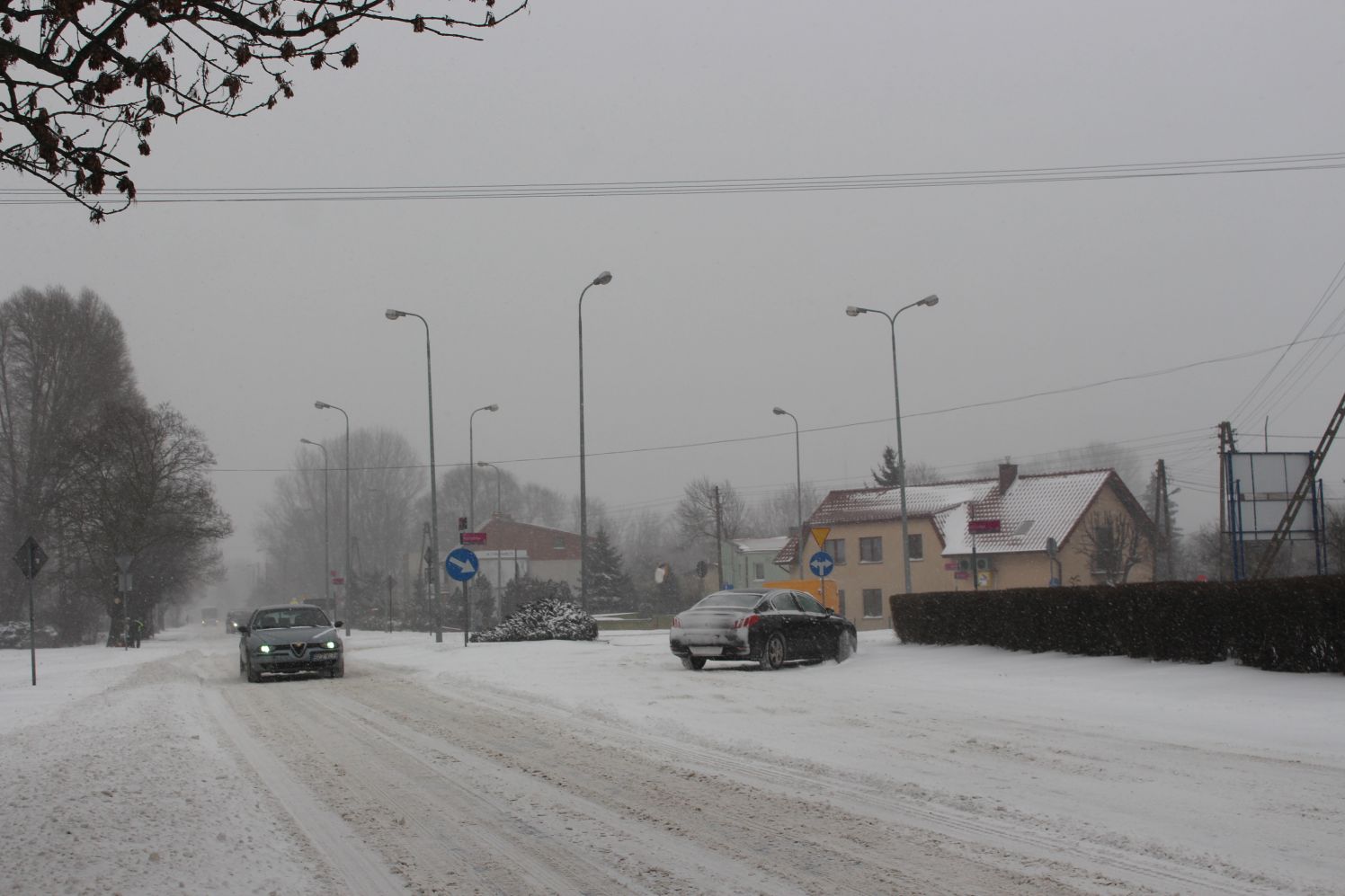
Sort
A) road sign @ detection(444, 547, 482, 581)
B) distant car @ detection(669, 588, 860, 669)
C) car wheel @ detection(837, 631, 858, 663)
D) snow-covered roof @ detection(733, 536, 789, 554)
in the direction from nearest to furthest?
distant car @ detection(669, 588, 860, 669)
car wheel @ detection(837, 631, 858, 663)
road sign @ detection(444, 547, 482, 581)
snow-covered roof @ detection(733, 536, 789, 554)

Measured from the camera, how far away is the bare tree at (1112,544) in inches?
2231

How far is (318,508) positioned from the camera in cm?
11538

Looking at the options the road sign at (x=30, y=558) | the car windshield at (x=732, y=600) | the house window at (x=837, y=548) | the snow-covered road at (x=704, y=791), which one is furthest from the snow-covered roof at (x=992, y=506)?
the snow-covered road at (x=704, y=791)

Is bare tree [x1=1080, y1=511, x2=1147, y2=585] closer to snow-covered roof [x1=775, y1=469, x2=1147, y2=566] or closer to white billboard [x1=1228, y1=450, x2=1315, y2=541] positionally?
snow-covered roof [x1=775, y1=469, x2=1147, y2=566]

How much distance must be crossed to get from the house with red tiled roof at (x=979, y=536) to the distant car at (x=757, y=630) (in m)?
37.7

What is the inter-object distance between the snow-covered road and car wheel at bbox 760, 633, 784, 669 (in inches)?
131

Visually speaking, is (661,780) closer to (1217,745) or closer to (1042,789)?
(1042,789)

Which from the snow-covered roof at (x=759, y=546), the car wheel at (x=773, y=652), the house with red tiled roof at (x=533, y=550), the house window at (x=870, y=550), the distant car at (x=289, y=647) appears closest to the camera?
the car wheel at (x=773, y=652)

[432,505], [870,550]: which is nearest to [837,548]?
[870,550]

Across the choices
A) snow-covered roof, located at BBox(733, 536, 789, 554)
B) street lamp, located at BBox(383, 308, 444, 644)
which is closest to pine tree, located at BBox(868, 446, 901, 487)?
snow-covered roof, located at BBox(733, 536, 789, 554)

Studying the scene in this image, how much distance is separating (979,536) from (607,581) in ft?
95.9

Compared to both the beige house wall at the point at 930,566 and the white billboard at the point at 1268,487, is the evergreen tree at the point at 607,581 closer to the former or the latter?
the beige house wall at the point at 930,566

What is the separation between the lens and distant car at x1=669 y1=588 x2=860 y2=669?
2050 cm

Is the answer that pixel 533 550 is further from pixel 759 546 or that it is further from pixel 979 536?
pixel 979 536
